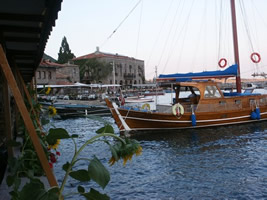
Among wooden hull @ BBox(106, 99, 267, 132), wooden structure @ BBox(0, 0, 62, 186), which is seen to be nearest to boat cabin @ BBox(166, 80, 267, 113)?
wooden hull @ BBox(106, 99, 267, 132)

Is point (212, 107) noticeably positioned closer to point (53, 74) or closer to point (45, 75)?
point (45, 75)

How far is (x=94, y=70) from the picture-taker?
82.1 m

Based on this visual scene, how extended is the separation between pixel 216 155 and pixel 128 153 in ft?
33.9

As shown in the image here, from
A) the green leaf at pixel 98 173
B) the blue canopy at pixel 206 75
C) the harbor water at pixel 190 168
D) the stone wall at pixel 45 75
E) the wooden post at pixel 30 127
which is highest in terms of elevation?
the stone wall at pixel 45 75

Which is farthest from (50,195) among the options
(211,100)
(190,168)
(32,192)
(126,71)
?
Answer: (126,71)

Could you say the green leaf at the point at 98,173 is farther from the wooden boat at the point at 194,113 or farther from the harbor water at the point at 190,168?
the wooden boat at the point at 194,113

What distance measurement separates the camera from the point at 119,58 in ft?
307

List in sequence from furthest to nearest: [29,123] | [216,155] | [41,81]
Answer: [41,81] < [216,155] < [29,123]

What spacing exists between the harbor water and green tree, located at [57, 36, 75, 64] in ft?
231

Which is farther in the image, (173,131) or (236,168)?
(173,131)

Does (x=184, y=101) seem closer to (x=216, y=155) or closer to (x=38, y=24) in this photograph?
(x=216, y=155)

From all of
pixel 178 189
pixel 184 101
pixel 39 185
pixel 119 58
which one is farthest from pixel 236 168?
pixel 119 58

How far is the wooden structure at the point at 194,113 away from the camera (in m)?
17.7

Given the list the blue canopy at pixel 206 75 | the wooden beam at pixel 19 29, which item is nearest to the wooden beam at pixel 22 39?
the wooden beam at pixel 19 29
